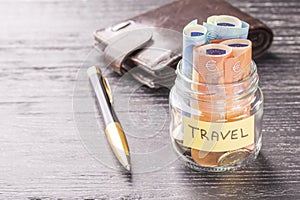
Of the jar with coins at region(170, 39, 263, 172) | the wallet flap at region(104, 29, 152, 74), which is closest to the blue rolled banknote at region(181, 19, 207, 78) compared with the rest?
the jar with coins at region(170, 39, 263, 172)

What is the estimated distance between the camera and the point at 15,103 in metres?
1.17

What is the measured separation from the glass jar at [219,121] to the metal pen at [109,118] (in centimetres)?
8

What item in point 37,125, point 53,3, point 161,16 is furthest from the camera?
point 53,3

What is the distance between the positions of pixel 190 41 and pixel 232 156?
17 centimetres

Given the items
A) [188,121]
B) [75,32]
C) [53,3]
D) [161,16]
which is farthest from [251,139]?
[53,3]

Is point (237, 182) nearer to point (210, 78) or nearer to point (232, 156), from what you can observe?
point (232, 156)

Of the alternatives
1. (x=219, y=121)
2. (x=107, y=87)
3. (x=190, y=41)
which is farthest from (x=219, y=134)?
(x=107, y=87)

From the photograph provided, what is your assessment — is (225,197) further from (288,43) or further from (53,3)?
(53,3)

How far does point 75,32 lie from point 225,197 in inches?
20.7

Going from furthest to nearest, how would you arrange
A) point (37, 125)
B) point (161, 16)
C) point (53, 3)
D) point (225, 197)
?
point (53, 3) < point (161, 16) < point (37, 125) < point (225, 197)

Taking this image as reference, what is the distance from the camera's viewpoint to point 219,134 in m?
0.97

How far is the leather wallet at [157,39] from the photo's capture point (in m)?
1.18

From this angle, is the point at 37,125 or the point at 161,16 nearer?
the point at 37,125

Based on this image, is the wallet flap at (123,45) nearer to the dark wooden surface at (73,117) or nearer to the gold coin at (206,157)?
the dark wooden surface at (73,117)
